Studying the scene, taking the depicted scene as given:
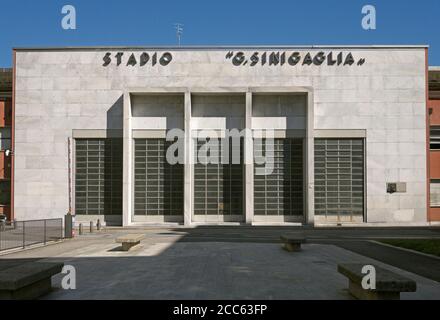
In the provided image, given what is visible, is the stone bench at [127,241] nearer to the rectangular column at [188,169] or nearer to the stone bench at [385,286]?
the stone bench at [385,286]

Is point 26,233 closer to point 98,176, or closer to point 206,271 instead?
point 206,271

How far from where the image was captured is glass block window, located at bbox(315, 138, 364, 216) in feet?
111

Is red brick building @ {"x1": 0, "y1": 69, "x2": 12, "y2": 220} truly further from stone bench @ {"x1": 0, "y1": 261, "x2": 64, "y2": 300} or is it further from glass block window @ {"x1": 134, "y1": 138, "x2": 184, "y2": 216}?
stone bench @ {"x1": 0, "y1": 261, "x2": 64, "y2": 300}

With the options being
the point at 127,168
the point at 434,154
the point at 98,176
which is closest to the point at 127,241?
the point at 127,168

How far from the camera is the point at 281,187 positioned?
34.0 metres

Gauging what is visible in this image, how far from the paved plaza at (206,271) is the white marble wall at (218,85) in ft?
51.9

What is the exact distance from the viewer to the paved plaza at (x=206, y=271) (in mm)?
9867

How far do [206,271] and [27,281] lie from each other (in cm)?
535

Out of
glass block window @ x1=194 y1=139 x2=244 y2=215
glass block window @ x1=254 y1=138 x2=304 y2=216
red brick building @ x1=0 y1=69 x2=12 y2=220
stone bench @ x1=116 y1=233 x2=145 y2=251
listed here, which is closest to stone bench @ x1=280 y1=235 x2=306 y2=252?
stone bench @ x1=116 y1=233 x2=145 y2=251

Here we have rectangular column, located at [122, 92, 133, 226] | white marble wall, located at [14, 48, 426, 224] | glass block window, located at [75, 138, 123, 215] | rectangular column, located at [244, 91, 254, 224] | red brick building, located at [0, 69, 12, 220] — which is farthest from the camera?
red brick building, located at [0, 69, 12, 220]

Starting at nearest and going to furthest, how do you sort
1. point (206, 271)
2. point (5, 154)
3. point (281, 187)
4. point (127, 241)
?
point (206, 271), point (127, 241), point (281, 187), point (5, 154)

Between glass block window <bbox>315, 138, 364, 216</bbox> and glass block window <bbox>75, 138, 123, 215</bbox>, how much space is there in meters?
15.5

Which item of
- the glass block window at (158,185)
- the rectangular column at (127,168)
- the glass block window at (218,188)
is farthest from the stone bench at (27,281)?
the glass block window at (218,188)

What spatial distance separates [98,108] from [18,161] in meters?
7.45
